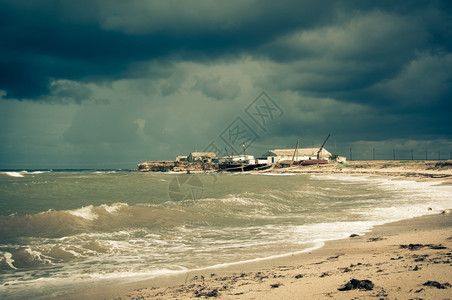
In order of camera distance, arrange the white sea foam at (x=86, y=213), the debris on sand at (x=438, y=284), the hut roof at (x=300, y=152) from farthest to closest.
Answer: the hut roof at (x=300, y=152), the white sea foam at (x=86, y=213), the debris on sand at (x=438, y=284)

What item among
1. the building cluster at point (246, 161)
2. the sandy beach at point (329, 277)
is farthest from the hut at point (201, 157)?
the sandy beach at point (329, 277)

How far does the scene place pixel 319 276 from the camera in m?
5.16

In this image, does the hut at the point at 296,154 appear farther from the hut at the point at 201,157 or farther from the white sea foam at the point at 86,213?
the white sea foam at the point at 86,213

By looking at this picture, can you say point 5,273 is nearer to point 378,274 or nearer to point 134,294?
point 134,294

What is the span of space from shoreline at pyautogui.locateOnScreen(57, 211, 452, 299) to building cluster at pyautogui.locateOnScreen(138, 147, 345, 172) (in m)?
82.3

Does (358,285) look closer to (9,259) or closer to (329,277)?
(329,277)

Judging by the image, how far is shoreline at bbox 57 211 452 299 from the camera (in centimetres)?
430

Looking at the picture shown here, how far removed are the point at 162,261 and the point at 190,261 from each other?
63cm

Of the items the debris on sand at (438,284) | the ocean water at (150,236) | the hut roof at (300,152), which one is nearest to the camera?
the debris on sand at (438,284)

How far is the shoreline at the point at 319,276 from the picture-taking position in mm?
4301

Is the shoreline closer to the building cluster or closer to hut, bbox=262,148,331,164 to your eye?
the building cluster

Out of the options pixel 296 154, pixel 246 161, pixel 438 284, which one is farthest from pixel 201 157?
pixel 438 284

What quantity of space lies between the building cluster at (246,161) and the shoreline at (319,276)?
82.3 meters

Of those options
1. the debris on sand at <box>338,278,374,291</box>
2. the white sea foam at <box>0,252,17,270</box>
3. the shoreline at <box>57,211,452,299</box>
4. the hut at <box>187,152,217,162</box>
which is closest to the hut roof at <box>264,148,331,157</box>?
the hut at <box>187,152,217,162</box>
